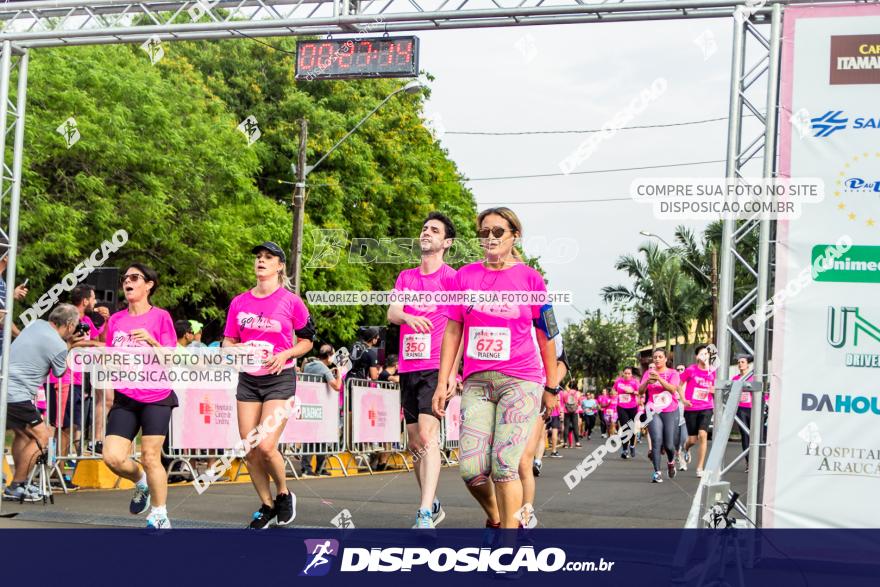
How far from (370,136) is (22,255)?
681 inches

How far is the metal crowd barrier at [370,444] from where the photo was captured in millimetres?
17109

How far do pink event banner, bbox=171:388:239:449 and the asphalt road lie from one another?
52 cm

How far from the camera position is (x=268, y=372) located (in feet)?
28.1

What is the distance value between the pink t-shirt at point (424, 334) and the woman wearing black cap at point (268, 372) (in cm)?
75

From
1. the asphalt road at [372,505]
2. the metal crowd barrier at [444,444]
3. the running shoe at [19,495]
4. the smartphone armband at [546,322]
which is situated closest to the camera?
the smartphone armband at [546,322]

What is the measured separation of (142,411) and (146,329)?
612mm

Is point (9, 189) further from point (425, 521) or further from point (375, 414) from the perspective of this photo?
point (375, 414)

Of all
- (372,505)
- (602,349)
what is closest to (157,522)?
(372,505)

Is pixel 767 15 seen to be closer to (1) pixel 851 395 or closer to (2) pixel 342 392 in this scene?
(1) pixel 851 395

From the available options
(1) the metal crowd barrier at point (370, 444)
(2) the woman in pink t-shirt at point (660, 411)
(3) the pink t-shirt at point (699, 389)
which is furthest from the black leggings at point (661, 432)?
(1) the metal crowd barrier at point (370, 444)

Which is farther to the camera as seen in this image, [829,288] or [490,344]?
[829,288]

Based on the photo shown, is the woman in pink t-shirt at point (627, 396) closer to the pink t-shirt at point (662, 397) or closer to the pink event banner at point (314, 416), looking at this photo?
the pink t-shirt at point (662, 397)

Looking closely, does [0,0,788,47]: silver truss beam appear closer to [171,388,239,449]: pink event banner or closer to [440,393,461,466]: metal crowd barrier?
[171,388,239,449]: pink event banner

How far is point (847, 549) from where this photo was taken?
7777 mm
